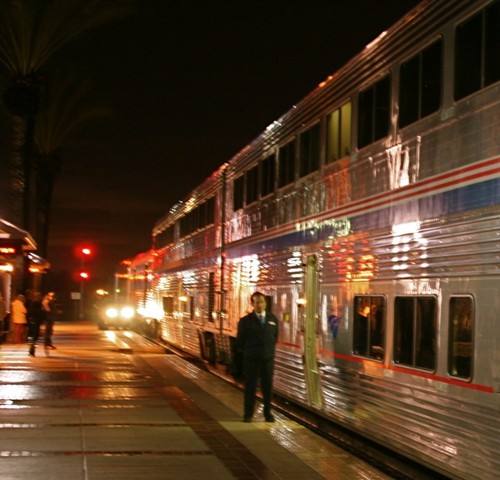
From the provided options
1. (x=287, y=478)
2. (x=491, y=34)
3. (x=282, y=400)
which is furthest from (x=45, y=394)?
(x=491, y=34)

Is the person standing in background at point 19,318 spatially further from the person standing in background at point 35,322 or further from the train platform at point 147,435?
the train platform at point 147,435

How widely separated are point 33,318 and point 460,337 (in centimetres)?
2014

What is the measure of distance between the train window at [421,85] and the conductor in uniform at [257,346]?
12.2ft

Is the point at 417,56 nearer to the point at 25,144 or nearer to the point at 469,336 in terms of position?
the point at 469,336

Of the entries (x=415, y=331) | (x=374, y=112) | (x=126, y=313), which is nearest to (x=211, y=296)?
(x=374, y=112)

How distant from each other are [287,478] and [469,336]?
87.7 inches

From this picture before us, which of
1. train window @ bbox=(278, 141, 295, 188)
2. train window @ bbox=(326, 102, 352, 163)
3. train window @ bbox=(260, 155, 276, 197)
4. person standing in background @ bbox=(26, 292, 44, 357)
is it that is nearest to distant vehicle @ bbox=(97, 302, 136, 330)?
person standing in background @ bbox=(26, 292, 44, 357)

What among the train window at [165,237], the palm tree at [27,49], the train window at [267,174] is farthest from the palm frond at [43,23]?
the train window at [267,174]

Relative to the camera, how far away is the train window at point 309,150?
1250 cm

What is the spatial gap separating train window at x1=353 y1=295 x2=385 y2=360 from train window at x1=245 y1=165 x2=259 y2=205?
229 inches

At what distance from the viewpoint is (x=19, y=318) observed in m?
28.2

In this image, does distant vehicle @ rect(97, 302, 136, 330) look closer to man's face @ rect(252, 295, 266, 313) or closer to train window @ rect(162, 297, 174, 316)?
train window @ rect(162, 297, 174, 316)

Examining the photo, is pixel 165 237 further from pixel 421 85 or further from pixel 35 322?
pixel 421 85

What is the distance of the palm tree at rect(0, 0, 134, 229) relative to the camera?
25.7 meters
